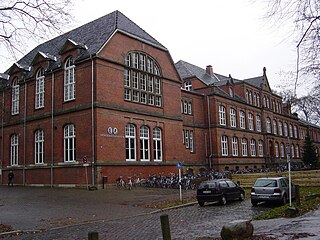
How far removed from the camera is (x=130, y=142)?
33.3 m

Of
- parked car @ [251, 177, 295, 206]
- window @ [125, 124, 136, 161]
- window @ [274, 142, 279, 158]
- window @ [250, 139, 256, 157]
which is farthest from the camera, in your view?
window @ [274, 142, 279, 158]

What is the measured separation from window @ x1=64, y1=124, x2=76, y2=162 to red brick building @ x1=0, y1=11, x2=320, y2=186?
0.28ft

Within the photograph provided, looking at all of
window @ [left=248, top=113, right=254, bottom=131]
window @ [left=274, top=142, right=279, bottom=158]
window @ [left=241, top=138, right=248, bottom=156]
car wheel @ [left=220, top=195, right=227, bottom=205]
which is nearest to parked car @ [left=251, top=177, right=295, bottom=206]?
car wheel @ [left=220, top=195, right=227, bottom=205]

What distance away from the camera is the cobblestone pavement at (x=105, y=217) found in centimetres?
1216

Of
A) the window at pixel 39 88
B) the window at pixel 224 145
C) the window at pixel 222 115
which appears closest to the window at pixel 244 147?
the window at pixel 224 145

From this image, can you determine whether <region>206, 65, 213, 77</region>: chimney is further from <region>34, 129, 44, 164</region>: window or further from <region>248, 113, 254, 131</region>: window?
<region>34, 129, 44, 164</region>: window

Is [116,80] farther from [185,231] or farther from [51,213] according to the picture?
[185,231]

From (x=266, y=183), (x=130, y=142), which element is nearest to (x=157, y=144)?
(x=130, y=142)

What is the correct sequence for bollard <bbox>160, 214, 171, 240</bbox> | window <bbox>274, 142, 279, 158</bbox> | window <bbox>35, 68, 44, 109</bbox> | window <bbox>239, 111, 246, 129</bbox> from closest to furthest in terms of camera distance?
bollard <bbox>160, 214, 171, 240</bbox>, window <bbox>35, 68, 44, 109</bbox>, window <bbox>239, 111, 246, 129</bbox>, window <bbox>274, 142, 279, 158</bbox>

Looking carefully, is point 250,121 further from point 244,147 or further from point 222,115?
point 222,115

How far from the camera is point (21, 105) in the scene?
3869 centimetres

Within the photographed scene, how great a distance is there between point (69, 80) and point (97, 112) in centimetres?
520

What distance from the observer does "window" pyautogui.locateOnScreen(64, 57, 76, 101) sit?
32897mm

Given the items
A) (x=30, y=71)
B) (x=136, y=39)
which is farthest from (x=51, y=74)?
(x=136, y=39)
